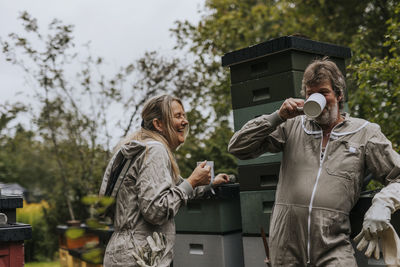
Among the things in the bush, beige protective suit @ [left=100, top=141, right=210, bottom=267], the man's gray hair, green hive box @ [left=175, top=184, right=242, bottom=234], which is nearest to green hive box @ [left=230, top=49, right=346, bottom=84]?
the man's gray hair

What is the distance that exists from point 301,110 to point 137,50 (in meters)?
5.75

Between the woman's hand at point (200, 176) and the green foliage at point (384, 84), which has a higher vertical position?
the green foliage at point (384, 84)

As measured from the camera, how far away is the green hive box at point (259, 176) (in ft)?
10.7

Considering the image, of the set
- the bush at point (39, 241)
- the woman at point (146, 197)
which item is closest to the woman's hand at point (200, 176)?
the woman at point (146, 197)

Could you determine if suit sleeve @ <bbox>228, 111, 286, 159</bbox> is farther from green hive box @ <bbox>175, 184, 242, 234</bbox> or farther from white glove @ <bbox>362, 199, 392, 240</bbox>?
green hive box @ <bbox>175, 184, 242, 234</bbox>

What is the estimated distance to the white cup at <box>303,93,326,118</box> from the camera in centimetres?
245

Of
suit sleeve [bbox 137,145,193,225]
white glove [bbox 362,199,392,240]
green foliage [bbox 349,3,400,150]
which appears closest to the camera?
white glove [bbox 362,199,392,240]

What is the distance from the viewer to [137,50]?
25.9ft

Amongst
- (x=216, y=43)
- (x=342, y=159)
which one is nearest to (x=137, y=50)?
(x=216, y=43)

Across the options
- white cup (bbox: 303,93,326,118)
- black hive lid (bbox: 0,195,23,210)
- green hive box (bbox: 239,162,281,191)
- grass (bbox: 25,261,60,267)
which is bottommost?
grass (bbox: 25,261,60,267)

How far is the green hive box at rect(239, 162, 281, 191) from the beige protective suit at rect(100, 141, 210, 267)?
89cm

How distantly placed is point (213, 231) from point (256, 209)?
0.47 metres

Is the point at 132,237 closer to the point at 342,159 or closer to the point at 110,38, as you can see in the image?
the point at 342,159

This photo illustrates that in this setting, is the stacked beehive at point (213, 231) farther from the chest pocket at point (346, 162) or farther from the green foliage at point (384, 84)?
the green foliage at point (384, 84)
